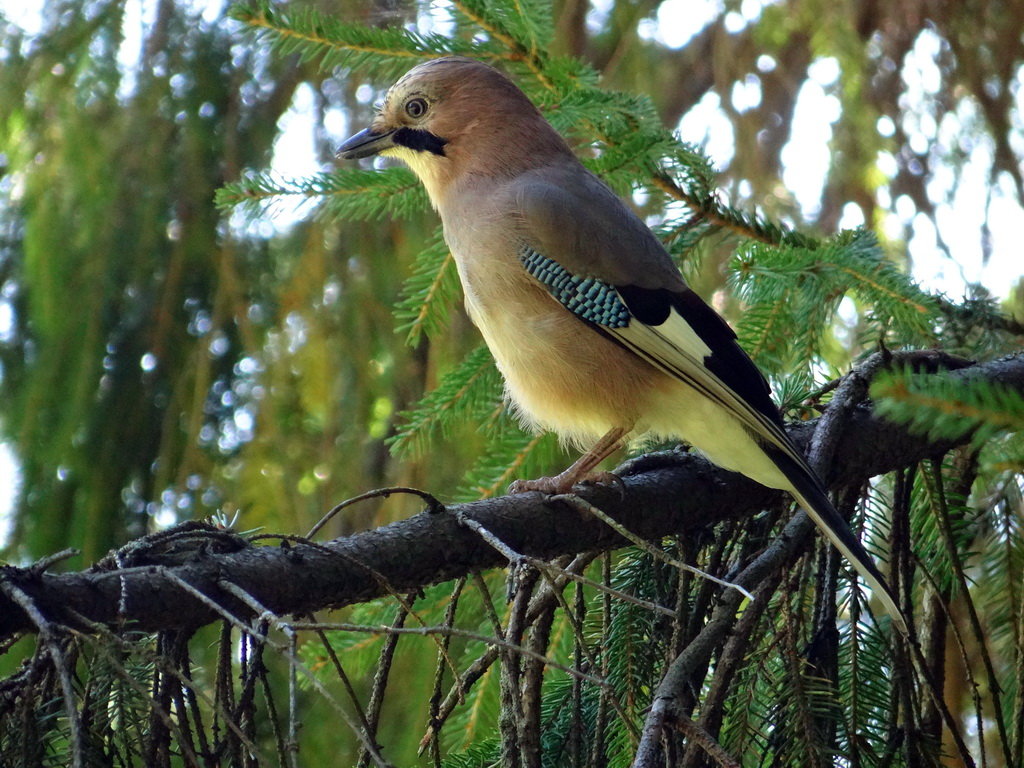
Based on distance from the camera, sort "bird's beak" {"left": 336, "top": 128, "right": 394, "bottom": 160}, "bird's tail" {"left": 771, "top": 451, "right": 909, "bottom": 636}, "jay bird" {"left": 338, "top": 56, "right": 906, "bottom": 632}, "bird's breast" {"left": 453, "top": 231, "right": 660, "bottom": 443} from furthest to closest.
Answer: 1. "bird's beak" {"left": 336, "top": 128, "right": 394, "bottom": 160}
2. "bird's breast" {"left": 453, "top": 231, "right": 660, "bottom": 443}
3. "jay bird" {"left": 338, "top": 56, "right": 906, "bottom": 632}
4. "bird's tail" {"left": 771, "top": 451, "right": 909, "bottom": 636}

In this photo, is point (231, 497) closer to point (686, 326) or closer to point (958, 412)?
point (686, 326)

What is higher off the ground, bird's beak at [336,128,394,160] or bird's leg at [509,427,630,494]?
bird's beak at [336,128,394,160]

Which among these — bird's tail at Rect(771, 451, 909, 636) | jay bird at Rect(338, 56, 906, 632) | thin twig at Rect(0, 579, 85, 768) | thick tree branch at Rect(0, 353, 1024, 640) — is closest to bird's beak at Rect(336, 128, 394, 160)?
jay bird at Rect(338, 56, 906, 632)

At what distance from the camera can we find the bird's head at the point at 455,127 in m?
3.17

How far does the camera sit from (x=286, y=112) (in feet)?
12.1

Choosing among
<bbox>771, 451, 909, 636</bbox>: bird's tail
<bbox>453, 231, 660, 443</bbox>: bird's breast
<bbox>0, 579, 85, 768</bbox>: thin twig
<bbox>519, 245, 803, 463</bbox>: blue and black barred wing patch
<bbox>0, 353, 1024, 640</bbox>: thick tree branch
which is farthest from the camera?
<bbox>453, 231, 660, 443</bbox>: bird's breast

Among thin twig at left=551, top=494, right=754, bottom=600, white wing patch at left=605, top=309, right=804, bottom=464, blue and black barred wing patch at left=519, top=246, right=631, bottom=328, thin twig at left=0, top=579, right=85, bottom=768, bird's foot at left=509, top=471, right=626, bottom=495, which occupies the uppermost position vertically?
blue and black barred wing patch at left=519, top=246, right=631, bottom=328

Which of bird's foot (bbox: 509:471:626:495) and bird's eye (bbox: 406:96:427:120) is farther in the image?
bird's eye (bbox: 406:96:427:120)

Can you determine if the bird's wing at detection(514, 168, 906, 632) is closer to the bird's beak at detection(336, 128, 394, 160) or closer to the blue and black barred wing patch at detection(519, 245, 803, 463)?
the blue and black barred wing patch at detection(519, 245, 803, 463)

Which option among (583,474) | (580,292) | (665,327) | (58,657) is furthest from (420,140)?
(58,657)

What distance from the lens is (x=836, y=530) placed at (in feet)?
6.50

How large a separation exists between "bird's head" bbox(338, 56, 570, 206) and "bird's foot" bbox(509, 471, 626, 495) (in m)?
1.02

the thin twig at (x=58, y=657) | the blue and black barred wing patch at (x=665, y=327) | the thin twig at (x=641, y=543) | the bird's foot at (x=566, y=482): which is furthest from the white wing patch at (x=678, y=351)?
the thin twig at (x=58, y=657)

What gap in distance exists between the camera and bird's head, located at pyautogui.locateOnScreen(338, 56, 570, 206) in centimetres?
317
